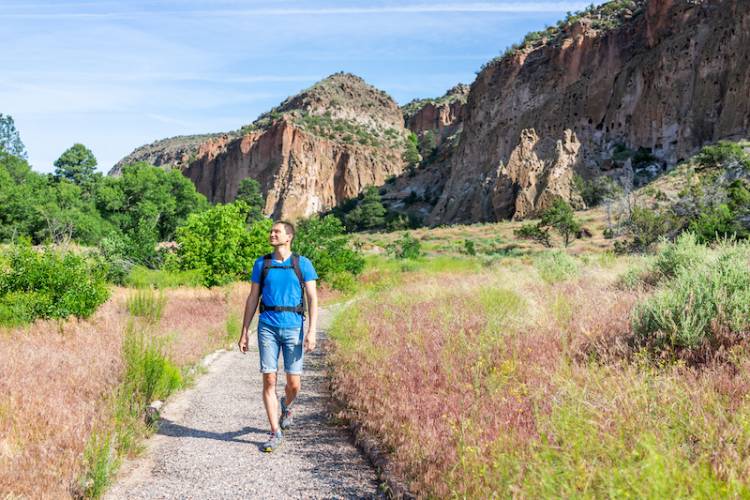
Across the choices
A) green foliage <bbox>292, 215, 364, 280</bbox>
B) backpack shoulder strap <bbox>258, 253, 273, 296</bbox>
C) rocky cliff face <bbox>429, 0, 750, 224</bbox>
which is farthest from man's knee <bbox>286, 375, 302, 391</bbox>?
rocky cliff face <bbox>429, 0, 750, 224</bbox>

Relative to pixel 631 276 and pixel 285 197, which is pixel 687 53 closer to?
pixel 631 276

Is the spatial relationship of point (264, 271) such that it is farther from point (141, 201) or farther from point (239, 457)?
point (141, 201)

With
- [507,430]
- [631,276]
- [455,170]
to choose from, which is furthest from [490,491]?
[455,170]

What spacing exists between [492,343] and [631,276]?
4900 millimetres

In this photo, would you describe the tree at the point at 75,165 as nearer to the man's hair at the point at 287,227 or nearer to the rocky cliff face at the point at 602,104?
the rocky cliff face at the point at 602,104

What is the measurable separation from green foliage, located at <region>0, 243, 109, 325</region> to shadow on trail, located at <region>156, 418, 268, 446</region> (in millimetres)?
4993

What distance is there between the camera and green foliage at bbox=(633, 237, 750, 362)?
484 centimetres

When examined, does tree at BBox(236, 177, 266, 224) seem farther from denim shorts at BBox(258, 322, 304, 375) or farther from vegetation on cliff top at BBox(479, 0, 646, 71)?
denim shorts at BBox(258, 322, 304, 375)

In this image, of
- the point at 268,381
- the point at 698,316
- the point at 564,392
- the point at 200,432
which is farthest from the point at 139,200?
the point at 564,392

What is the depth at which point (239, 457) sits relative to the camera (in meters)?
5.01

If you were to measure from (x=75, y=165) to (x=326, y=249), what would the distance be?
4707 cm

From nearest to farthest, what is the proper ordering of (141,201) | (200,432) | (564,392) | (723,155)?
1. (564,392)
2. (200,432)
3. (723,155)
4. (141,201)

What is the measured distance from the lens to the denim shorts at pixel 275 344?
5379mm

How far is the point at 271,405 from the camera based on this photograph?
534 centimetres
